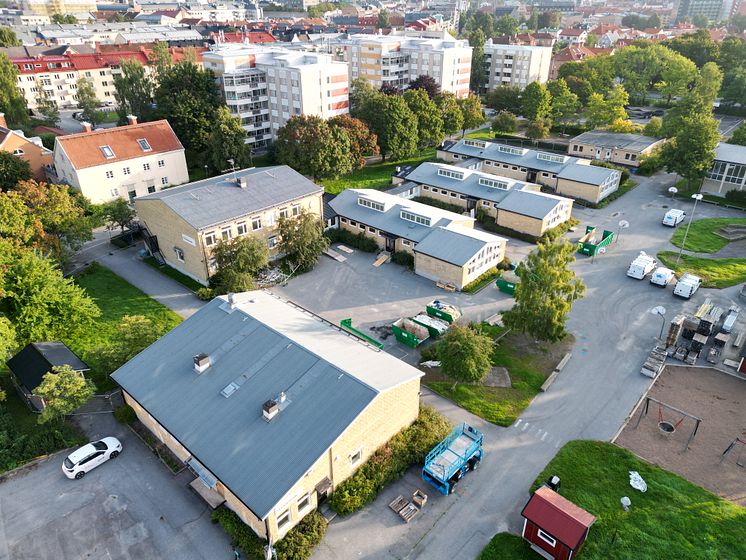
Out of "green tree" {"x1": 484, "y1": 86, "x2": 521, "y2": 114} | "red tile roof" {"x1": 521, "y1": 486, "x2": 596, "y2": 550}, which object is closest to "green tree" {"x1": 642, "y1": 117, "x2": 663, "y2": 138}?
"green tree" {"x1": 484, "y1": 86, "x2": 521, "y2": 114}

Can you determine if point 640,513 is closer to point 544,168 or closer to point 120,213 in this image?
point 544,168

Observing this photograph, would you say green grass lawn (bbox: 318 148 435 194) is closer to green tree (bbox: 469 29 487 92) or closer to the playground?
the playground

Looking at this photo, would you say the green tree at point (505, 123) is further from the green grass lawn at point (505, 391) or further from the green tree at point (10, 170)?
the green tree at point (10, 170)

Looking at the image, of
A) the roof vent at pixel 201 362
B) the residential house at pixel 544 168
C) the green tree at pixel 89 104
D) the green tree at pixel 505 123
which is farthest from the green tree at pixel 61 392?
the green tree at pixel 505 123

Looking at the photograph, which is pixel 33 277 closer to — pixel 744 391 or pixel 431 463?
pixel 431 463

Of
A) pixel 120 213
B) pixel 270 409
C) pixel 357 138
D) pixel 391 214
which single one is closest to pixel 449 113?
pixel 357 138

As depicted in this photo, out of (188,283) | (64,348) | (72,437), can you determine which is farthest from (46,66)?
(72,437)
